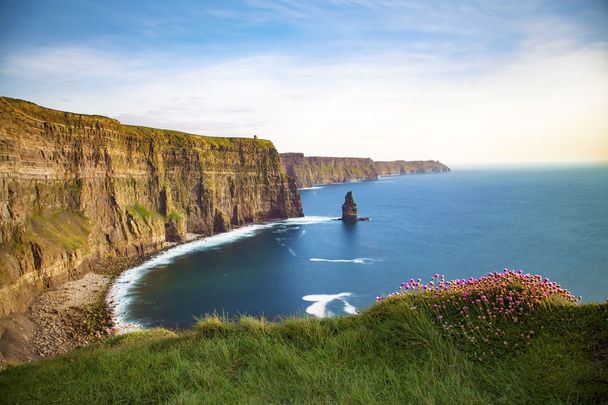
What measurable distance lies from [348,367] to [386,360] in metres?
0.80

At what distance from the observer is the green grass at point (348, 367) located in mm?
6016

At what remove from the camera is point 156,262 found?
2717 inches

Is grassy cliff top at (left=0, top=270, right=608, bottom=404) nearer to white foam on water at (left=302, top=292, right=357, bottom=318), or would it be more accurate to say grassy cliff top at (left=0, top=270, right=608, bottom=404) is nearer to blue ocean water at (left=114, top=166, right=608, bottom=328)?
blue ocean water at (left=114, top=166, right=608, bottom=328)

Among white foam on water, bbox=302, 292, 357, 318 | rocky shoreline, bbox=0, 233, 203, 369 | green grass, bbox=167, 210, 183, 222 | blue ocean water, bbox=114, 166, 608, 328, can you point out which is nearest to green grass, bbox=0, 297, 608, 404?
blue ocean water, bbox=114, 166, 608, 328

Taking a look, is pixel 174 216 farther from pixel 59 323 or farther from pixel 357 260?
pixel 59 323

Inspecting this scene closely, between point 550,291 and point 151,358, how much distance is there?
30.7 feet

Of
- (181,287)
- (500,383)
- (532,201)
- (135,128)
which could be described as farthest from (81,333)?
(532,201)

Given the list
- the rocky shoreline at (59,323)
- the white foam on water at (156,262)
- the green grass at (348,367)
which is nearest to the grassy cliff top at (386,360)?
the green grass at (348,367)

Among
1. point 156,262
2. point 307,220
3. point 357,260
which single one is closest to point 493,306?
point 357,260

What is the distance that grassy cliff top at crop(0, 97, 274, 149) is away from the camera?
176 ft

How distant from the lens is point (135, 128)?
87688 mm

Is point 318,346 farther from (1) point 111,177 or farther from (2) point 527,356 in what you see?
(1) point 111,177

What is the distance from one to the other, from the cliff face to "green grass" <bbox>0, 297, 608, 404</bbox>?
39602 millimetres

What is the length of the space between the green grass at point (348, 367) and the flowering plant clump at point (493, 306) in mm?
152
